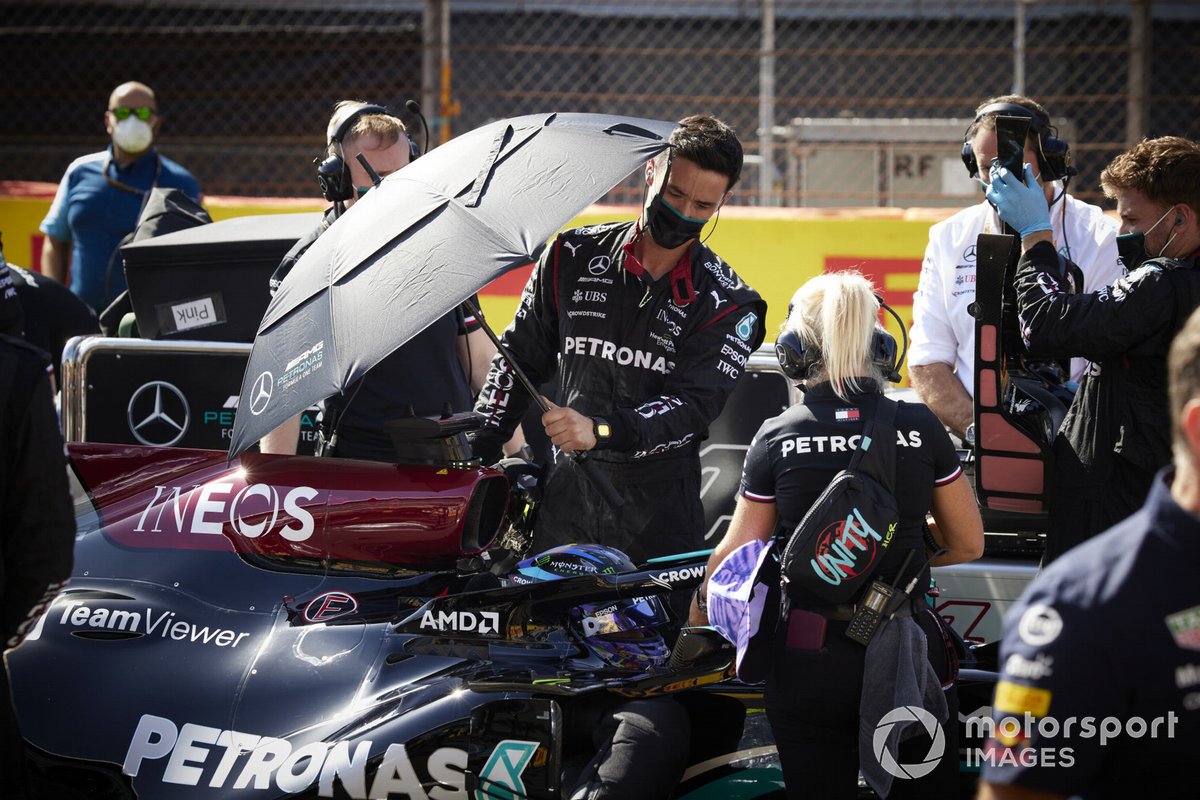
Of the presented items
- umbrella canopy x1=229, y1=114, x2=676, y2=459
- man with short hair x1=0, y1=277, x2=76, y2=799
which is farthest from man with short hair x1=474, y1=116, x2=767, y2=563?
man with short hair x1=0, y1=277, x2=76, y2=799

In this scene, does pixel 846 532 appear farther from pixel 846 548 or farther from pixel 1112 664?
pixel 1112 664

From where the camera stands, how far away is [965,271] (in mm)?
4371

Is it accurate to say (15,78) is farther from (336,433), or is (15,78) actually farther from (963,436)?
(963,436)

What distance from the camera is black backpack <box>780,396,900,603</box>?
2.64 metres

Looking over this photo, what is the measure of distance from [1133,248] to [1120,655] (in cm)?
196

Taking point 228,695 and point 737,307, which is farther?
point 737,307

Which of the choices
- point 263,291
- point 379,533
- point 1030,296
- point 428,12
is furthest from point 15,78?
point 1030,296

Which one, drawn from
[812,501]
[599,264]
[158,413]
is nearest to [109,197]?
[158,413]

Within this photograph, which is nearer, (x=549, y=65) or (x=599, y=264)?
(x=599, y=264)

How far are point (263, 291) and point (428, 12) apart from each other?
3.23 meters

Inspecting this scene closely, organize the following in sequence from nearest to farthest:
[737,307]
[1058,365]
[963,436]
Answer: [737,307] → [1058,365] → [963,436]

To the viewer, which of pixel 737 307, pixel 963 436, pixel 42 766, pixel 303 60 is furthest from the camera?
pixel 303 60

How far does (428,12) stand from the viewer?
299 inches

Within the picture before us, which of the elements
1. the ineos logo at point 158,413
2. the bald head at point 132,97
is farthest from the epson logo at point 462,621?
the bald head at point 132,97
